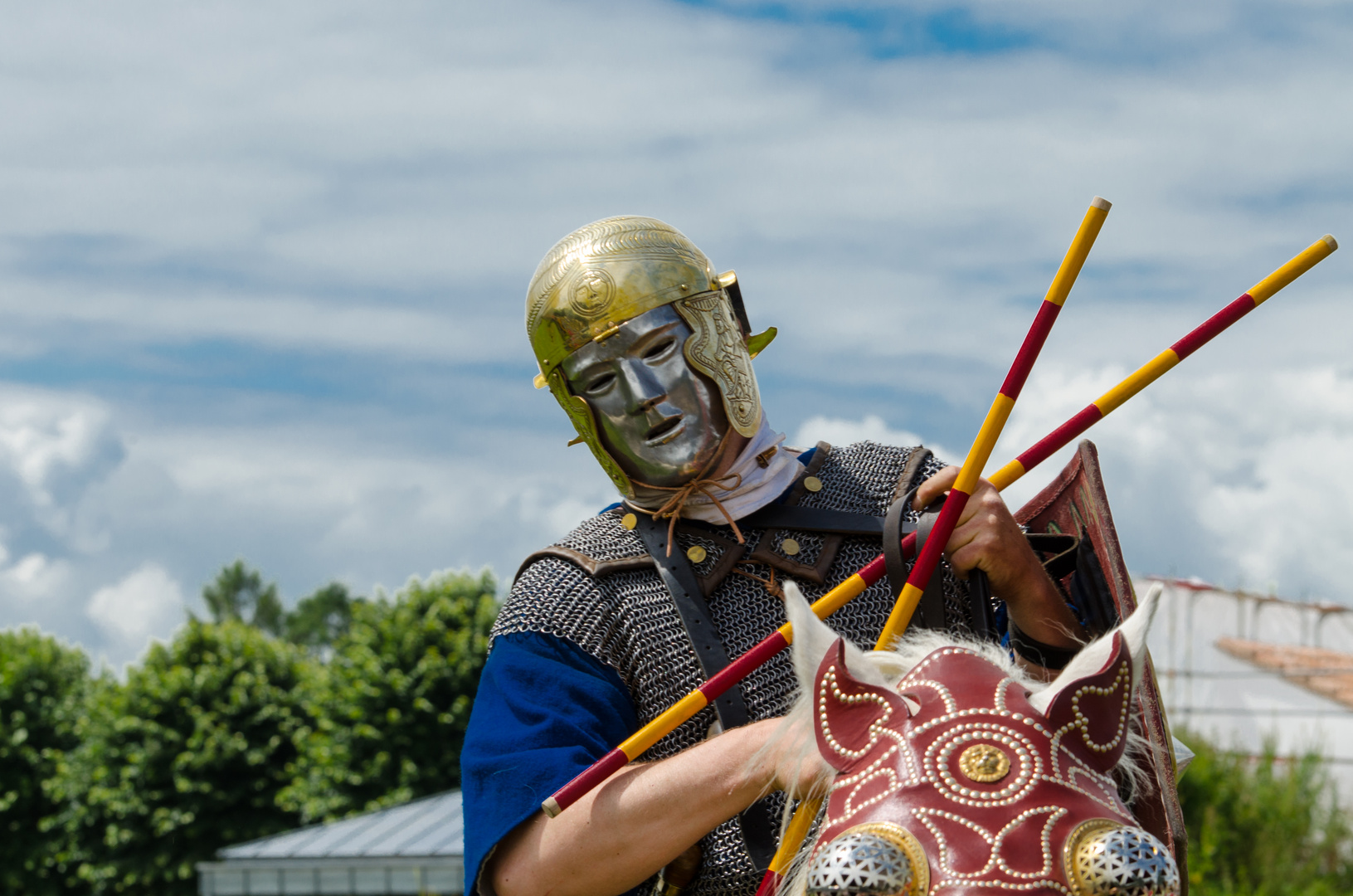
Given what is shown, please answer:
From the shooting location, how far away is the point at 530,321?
3.55 m

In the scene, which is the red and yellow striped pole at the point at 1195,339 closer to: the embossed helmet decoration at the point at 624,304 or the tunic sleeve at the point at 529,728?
the tunic sleeve at the point at 529,728

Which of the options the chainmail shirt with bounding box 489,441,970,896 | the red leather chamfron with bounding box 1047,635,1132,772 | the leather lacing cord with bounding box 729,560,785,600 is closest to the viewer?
the red leather chamfron with bounding box 1047,635,1132,772

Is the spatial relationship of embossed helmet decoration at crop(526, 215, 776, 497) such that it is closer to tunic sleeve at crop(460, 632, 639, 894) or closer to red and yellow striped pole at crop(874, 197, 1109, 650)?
tunic sleeve at crop(460, 632, 639, 894)

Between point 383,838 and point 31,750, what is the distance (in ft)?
38.0

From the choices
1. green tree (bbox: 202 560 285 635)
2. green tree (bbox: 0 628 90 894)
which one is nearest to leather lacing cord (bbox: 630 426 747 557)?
green tree (bbox: 0 628 90 894)

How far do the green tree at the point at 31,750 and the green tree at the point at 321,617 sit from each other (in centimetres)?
5767

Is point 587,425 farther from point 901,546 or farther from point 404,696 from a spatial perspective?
point 404,696

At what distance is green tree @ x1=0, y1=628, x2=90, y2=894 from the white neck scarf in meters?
22.4

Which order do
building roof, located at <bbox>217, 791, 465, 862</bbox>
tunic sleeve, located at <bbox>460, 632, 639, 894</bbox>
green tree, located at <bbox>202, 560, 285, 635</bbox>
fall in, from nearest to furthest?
tunic sleeve, located at <bbox>460, 632, 639, 894</bbox> < building roof, located at <bbox>217, 791, 465, 862</bbox> < green tree, located at <bbox>202, 560, 285, 635</bbox>

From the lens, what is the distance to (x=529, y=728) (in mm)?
3021

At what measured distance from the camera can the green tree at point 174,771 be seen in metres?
21.4

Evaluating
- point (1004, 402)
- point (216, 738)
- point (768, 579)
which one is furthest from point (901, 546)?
point (216, 738)

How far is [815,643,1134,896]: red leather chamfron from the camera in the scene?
1.87m

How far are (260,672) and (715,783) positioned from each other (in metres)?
21.3
